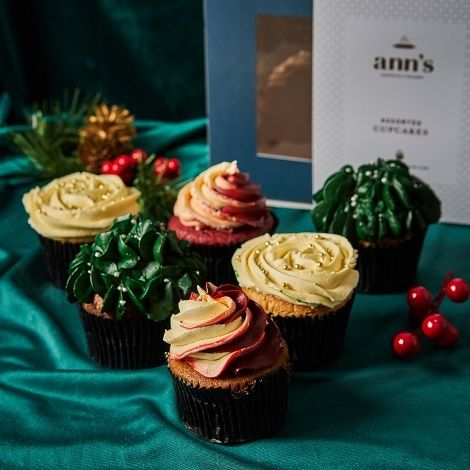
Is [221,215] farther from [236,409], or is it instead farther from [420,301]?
[236,409]

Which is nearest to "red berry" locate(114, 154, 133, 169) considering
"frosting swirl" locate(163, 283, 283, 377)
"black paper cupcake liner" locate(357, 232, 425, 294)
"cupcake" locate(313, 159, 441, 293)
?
"cupcake" locate(313, 159, 441, 293)

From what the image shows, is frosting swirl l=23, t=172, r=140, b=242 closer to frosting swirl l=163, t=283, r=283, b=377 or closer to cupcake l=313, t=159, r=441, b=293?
cupcake l=313, t=159, r=441, b=293

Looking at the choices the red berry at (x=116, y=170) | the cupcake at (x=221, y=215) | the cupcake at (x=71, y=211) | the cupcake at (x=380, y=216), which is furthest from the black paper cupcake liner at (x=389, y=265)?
the red berry at (x=116, y=170)

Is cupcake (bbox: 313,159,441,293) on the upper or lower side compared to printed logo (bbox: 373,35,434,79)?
lower

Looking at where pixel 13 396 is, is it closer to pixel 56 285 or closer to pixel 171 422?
pixel 171 422

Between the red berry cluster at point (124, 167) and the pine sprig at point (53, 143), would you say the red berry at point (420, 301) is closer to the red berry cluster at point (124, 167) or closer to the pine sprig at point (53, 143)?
the red berry cluster at point (124, 167)
